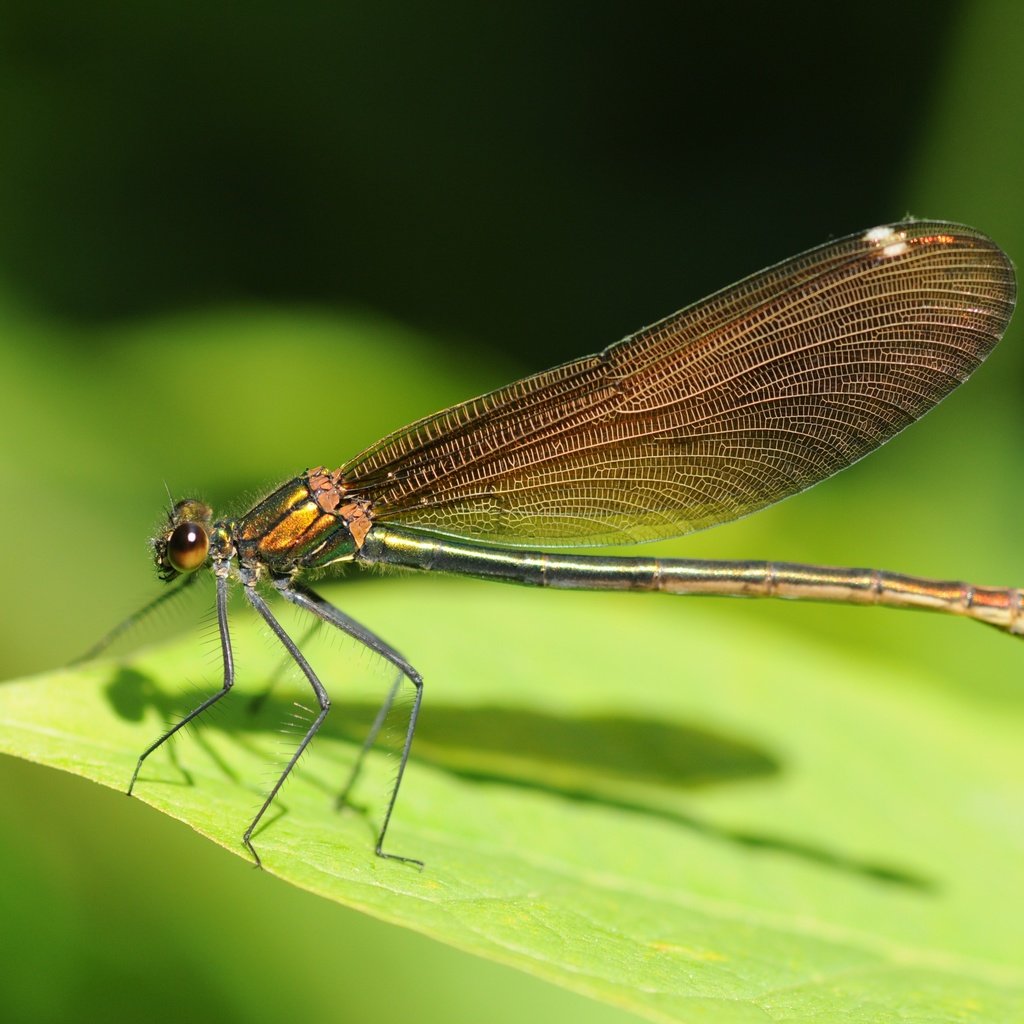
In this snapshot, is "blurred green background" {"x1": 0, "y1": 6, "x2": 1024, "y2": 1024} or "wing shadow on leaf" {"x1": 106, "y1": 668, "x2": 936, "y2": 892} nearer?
"wing shadow on leaf" {"x1": 106, "y1": 668, "x2": 936, "y2": 892}

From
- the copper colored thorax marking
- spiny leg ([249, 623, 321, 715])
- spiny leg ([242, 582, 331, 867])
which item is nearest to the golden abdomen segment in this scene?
the copper colored thorax marking

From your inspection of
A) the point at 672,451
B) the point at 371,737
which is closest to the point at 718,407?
the point at 672,451

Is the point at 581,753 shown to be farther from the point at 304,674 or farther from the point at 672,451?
the point at 672,451

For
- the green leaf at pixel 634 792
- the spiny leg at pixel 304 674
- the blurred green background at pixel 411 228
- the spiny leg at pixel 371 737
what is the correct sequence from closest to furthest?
1. the green leaf at pixel 634 792
2. the spiny leg at pixel 304 674
3. the spiny leg at pixel 371 737
4. the blurred green background at pixel 411 228

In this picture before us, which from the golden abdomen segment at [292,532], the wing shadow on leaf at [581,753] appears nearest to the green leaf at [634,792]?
the wing shadow on leaf at [581,753]

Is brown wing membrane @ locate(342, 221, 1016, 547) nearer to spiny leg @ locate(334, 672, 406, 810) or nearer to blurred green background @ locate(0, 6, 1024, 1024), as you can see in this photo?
blurred green background @ locate(0, 6, 1024, 1024)

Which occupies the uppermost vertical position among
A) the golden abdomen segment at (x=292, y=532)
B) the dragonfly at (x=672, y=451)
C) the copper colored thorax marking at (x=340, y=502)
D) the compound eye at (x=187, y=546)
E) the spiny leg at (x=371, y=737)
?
the dragonfly at (x=672, y=451)

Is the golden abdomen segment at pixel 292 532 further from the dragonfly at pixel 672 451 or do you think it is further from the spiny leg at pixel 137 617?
the spiny leg at pixel 137 617
